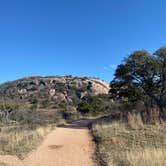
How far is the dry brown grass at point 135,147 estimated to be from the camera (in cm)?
764

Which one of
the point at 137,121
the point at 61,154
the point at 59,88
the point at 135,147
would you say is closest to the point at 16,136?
the point at 61,154

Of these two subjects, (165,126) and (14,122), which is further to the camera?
(14,122)

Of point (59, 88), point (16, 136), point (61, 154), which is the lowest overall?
point (61, 154)

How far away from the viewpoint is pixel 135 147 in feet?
32.5

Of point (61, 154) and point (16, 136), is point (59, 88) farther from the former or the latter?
point (61, 154)

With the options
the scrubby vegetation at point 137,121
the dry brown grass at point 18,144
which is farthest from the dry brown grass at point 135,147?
the dry brown grass at point 18,144

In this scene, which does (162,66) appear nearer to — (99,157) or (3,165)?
(99,157)

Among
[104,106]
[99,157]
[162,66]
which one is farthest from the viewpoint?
[104,106]

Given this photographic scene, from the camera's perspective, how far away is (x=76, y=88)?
8844cm

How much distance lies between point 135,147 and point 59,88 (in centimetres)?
7887

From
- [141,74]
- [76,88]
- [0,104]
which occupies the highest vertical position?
[76,88]

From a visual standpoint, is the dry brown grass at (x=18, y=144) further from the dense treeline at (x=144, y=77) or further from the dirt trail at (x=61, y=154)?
the dense treeline at (x=144, y=77)

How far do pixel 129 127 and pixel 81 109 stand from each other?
25626 millimetres

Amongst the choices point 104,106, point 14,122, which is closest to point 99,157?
point 14,122
